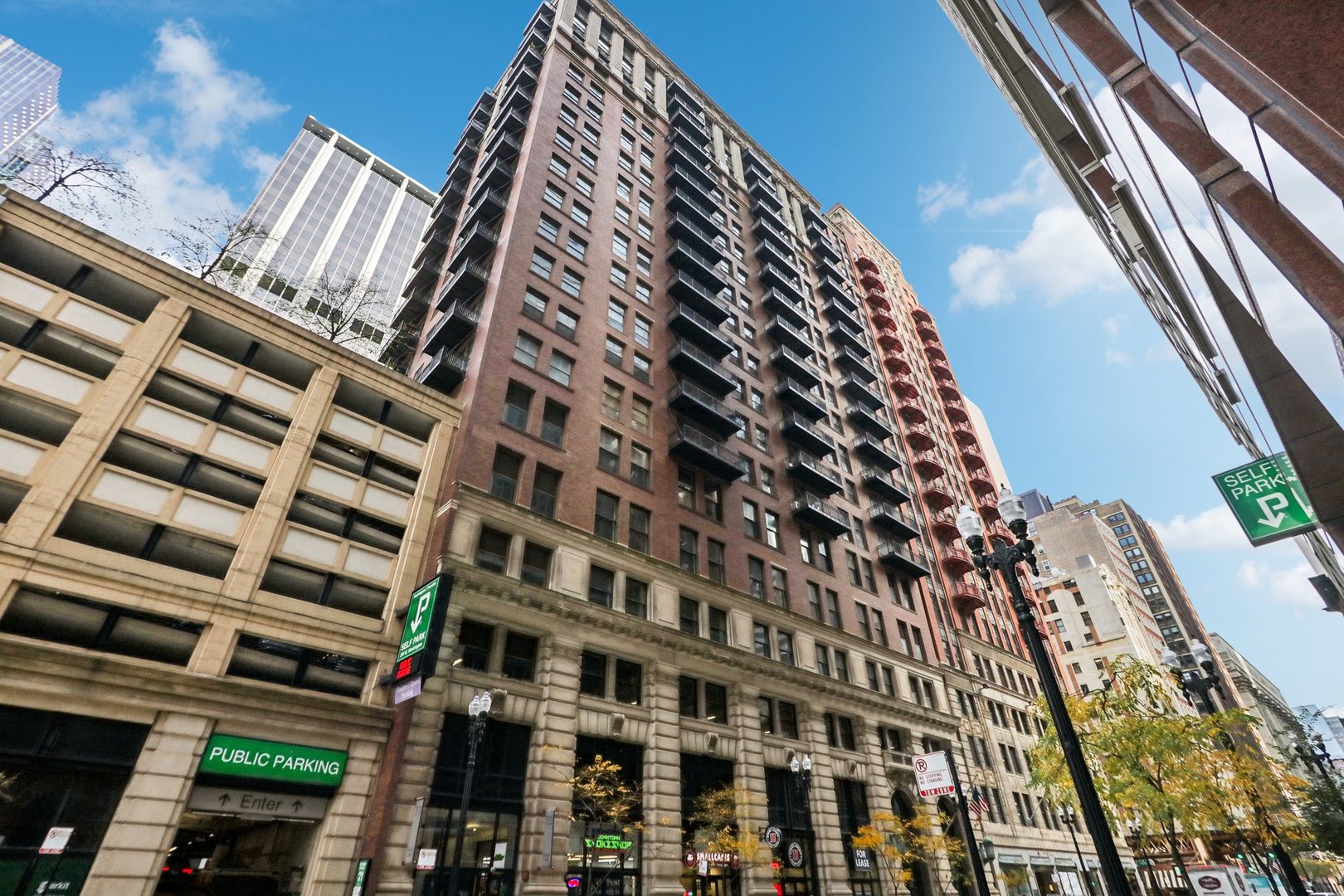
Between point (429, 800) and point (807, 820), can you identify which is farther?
point (807, 820)

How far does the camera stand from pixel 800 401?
4934cm

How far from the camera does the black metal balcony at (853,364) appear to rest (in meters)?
60.7

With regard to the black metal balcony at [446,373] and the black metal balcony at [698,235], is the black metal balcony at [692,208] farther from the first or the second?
the black metal balcony at [446,373]

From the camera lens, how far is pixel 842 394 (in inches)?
2322

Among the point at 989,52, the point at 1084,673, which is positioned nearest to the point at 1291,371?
the point at 989,52

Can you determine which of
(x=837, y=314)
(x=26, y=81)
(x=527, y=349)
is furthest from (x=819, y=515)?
(x=26, y=81)

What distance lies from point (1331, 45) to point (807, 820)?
34.2 m

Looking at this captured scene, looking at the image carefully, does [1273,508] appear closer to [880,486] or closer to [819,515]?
[819,515]

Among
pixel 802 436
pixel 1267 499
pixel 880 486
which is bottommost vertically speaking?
pixel 1267 499

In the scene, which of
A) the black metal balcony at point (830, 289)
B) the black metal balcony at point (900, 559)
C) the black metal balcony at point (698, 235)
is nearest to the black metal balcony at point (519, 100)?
the black metal balcony at point (698, 235)

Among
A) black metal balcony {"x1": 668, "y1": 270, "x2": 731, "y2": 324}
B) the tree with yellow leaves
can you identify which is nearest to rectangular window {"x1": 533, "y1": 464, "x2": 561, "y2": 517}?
black metal balcony {"x1": 668, "y1": 270, "x2": 731, "y2": 324}

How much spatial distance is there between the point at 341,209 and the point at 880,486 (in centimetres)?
12963

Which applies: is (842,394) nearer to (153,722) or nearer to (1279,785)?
(1279,785)

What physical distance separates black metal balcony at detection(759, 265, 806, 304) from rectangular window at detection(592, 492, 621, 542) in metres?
31.4
